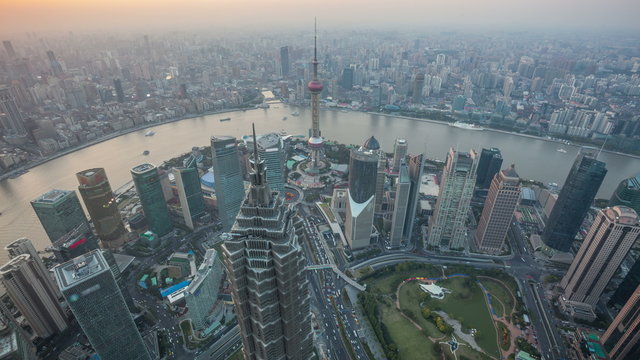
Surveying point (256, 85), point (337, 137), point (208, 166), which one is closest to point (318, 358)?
point (208, 166)

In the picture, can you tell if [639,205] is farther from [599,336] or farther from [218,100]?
[218,100]

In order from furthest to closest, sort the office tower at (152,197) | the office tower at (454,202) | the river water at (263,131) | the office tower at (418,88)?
the office tower at (418,88) < the river water at (263,131) < the office tower at (152,197) < the office tower at (454,202)

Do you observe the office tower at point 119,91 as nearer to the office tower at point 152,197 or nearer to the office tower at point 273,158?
the office tower at point 152,197

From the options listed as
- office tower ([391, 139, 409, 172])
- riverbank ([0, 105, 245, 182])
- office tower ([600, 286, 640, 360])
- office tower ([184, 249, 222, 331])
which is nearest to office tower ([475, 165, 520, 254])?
office tower ([600, 286, 640, 360])

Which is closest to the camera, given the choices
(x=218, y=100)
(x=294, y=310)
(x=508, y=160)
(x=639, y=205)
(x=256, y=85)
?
(x=294, y=310)

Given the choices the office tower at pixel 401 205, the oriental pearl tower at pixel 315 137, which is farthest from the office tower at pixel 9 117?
the office tower at pixel 401 205
